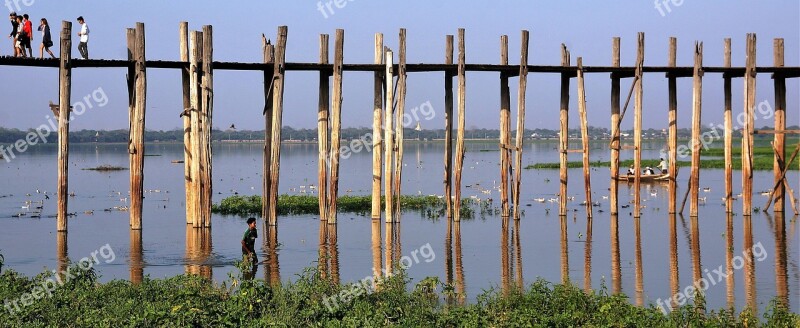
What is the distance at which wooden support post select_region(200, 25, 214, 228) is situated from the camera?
25.8 meters

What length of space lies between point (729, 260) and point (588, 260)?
304cm

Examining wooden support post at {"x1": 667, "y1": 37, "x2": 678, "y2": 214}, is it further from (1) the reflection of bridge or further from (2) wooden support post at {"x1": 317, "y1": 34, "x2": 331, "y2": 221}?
(2) wooden support post at {"x1": 317, "y1": 34, "x2": 331, "y2": 221}

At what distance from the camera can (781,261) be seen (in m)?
22.7

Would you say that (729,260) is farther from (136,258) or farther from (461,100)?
(136,258)

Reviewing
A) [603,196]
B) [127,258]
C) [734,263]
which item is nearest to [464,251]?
[734,263]

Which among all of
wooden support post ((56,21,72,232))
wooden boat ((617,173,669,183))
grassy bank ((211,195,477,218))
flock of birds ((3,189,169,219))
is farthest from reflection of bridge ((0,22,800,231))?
wooden boat ((617,173,669,183))

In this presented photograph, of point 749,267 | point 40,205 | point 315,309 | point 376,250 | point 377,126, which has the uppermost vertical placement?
point 377,126

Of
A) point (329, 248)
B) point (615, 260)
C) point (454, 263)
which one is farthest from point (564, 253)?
point (329, 248)

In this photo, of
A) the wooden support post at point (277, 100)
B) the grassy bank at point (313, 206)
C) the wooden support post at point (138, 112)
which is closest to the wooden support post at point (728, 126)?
the grassy bank at point (313, 206)

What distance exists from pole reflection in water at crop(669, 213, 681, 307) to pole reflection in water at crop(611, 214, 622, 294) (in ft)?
3.16

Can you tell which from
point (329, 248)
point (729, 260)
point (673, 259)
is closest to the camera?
point (729, 260)

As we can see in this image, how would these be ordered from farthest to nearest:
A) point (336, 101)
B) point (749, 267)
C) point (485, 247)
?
point (336, 101)
point (485, 247)
point (749, 267)

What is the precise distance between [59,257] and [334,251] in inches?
233

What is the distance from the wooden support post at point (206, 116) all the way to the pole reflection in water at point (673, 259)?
10.9 metres
